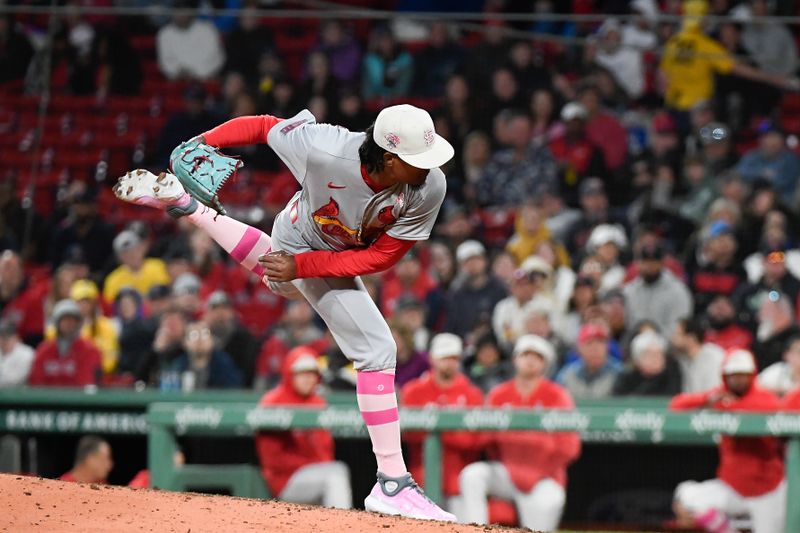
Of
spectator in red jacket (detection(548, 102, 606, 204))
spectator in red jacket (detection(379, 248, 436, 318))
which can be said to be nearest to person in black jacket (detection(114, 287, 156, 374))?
spectator in red jacket (detection(379, 248, 436, 318))

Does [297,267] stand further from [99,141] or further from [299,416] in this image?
[99,141]

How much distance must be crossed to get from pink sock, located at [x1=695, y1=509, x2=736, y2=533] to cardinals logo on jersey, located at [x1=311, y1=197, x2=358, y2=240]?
3276 mm

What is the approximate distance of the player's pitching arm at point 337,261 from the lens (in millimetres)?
5246

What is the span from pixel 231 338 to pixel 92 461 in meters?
1.63

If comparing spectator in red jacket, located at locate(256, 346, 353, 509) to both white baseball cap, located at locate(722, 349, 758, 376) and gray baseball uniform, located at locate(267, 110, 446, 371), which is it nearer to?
white baseball cap, located at locate(722, 349, 758, 376)

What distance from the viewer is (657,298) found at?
374 inches

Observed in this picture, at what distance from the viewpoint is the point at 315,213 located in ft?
17.4

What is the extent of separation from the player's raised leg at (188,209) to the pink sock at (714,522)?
3.14 m

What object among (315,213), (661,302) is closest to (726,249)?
(661,302)

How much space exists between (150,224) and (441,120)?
232 cm

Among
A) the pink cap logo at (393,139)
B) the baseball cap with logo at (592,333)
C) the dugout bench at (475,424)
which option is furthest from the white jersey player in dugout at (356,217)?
the baseball cap with logo at (592,333)

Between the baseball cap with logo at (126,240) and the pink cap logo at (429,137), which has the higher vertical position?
the baseball cap with logo at (126,240)

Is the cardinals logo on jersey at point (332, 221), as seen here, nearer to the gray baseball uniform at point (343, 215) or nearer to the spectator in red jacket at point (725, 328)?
the gray baseball uniform at point (343, 215)

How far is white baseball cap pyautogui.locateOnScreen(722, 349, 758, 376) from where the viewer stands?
25.0ft
